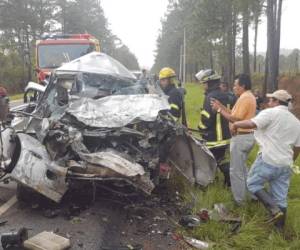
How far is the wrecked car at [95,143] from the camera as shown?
4.61 m

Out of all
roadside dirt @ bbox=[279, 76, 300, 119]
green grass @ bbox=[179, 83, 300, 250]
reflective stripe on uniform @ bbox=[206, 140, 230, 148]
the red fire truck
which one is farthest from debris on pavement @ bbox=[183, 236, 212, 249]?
roadside dirt @ bbox=[279, 76, 300, 119]

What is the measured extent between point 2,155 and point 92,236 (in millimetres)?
1497

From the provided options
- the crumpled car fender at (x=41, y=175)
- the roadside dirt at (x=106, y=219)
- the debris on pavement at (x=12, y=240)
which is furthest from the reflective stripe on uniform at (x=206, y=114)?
the debris on pavement at (x=12, y=240)

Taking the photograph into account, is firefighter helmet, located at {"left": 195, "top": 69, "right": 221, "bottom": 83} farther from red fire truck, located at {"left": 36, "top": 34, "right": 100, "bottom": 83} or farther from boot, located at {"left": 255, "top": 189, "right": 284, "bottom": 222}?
red fire truck, located at {"left": 36, "top": 34, "right": 100, "bottom": 83}

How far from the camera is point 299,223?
4.55 meters

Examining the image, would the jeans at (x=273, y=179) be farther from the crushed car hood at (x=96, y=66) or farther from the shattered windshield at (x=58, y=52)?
the shattered windshield at (x=58, y=52)

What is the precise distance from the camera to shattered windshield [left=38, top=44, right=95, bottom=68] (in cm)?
1412

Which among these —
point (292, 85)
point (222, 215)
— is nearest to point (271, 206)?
point (222, 215)

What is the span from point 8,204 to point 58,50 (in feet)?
32.6

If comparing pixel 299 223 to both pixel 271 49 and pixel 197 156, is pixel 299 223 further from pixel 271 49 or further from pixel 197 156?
pixel 271 49

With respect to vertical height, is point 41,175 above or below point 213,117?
below

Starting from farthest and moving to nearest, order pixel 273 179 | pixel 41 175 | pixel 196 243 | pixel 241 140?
1. pixel 241 140
2. pixel 41 175
3. pixel 273 179
4. pixel 196 243

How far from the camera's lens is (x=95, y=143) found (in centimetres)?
512

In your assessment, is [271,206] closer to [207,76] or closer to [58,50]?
[207,76]
